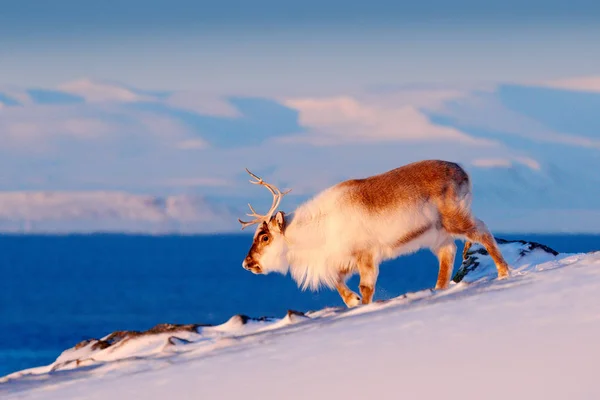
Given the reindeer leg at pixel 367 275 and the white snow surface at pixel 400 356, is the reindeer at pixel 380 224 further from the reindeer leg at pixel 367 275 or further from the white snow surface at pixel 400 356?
the white snow surface at pixel 400 356

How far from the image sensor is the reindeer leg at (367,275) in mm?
14109

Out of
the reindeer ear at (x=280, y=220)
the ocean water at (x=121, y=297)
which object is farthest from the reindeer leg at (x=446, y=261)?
the ocean water at (x=121, y=297)

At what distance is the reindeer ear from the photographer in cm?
1480

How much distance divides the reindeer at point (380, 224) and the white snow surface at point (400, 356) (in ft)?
7.15

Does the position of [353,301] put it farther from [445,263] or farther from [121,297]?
[121,297]

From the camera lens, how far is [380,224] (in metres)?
14.0

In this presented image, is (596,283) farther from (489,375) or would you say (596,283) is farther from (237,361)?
(237,361)

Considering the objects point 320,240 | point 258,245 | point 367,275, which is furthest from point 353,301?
point 258,245

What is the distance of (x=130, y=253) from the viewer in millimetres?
166750

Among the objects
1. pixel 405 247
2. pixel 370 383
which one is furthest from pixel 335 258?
pixel 370 383

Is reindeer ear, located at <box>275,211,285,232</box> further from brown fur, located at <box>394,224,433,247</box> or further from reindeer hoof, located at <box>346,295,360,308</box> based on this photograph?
brown fur, located at <box>394,224,433,247</box>

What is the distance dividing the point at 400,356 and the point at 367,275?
5546 mm

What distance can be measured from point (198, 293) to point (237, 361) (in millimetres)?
76243

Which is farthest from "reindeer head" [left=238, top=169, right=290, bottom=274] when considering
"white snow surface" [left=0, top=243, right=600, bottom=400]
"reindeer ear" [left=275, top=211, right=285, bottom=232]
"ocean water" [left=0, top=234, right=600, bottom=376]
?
"ocean water" [left=0, top=234, right=600, bottom=376]
